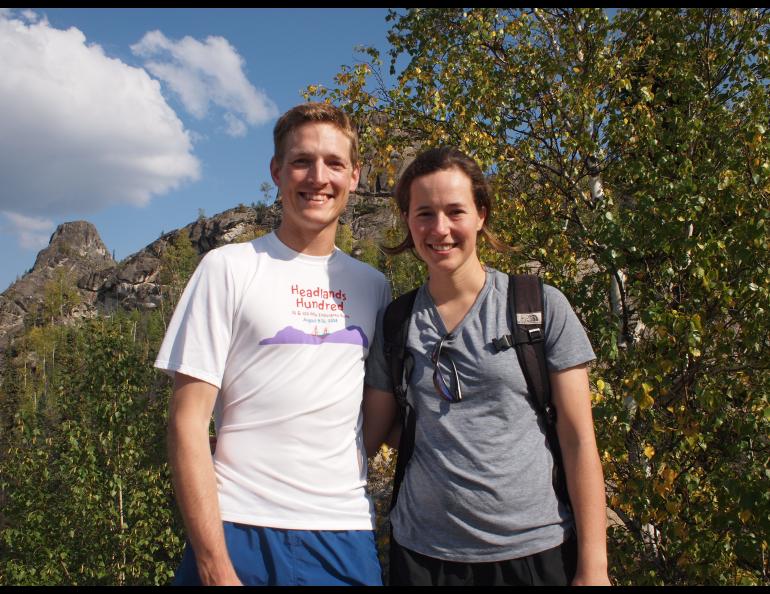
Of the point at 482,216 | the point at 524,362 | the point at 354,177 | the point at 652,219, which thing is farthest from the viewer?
the point at 652,219

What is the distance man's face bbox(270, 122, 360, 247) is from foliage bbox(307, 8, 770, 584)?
92.4 inches

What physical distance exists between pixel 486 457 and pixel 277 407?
84 cm

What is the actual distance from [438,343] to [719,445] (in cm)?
289

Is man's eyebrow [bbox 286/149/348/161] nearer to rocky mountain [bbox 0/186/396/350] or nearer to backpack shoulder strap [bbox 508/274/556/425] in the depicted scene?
backpack shoulder strap [bbox 508/274/556/425]

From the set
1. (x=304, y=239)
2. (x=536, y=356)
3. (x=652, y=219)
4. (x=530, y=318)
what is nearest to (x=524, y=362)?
(x=536, y=356)

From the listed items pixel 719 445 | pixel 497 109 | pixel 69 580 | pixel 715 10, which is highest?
pixel 715 10

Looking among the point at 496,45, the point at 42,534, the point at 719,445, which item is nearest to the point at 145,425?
the point at 42,534

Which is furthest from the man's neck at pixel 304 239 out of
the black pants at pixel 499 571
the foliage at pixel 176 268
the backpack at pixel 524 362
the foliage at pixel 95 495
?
the foliage at pixel 176 268

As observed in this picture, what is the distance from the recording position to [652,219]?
4.28 metres

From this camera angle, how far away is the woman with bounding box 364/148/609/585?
2158 millimetres

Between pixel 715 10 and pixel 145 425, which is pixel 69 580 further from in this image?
pixel 715 10

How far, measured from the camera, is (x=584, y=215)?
5.75m

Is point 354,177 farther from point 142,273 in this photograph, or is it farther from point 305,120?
point 142,273

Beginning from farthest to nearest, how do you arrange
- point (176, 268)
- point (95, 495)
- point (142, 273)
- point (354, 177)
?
point (142, 273), point (176, 268), point (95, 495), point (354, 177)
